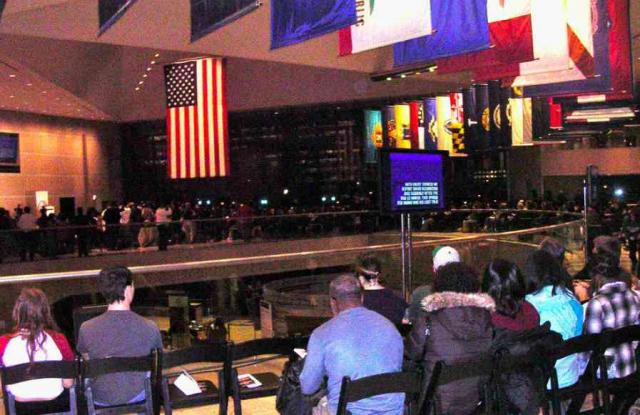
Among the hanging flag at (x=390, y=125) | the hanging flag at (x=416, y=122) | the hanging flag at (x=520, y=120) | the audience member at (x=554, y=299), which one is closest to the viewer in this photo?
the audience member at (x=554, y=299)

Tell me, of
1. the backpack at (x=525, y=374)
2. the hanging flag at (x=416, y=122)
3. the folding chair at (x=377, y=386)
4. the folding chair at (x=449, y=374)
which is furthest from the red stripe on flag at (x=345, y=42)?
the hanging flag at (x=416, y=122)

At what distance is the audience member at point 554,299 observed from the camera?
18.1 feet

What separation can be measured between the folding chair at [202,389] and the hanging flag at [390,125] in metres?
21.7

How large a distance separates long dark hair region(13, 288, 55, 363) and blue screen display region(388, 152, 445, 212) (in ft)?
13.6

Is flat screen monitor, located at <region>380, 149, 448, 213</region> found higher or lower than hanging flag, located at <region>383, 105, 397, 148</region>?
lower

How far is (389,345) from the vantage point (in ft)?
14.6

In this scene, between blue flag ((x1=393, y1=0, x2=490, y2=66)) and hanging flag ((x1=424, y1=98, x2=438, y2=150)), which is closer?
blue flag ((x1=393, y1=0, x2=490, y2=66))

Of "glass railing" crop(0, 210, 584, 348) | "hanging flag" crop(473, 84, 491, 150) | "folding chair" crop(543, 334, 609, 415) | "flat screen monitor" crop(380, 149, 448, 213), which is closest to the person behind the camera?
"folding chair" crop(543, 334, 609, 415)

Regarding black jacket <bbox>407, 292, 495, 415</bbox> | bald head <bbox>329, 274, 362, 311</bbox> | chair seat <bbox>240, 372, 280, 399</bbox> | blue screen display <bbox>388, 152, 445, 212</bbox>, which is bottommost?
chair seat <bbox>240, 372, 280, 399</bbox>

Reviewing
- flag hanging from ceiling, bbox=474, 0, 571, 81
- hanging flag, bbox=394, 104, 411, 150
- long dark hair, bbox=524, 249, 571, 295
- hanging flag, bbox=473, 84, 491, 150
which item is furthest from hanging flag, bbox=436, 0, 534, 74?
hanging flag, bbox=394, 104, 411, 150

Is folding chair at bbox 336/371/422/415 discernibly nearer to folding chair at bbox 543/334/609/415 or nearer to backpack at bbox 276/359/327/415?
backpack at bbox 276/359/327/415

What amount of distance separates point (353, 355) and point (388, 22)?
19.8ft

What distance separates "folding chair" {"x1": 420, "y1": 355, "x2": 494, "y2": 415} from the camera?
4273 millimetres

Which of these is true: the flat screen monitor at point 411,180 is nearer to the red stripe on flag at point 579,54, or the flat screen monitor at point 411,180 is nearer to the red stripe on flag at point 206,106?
the red stripe on flag at point 579,54
